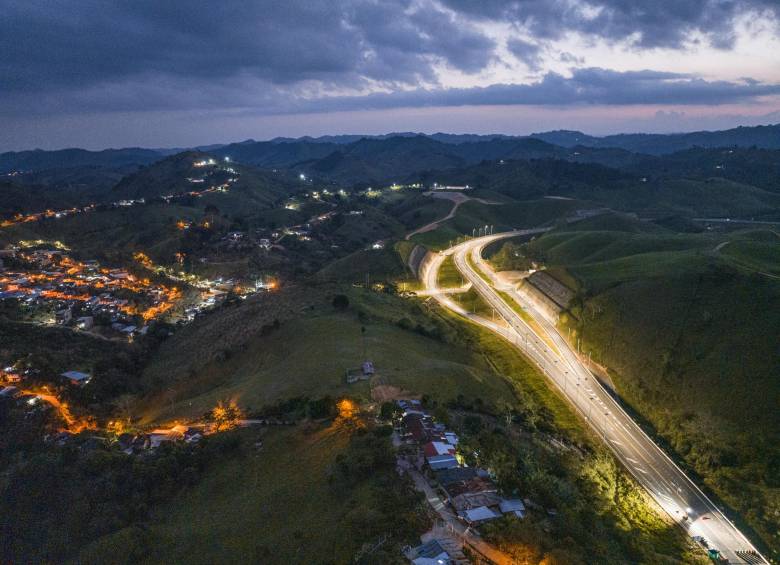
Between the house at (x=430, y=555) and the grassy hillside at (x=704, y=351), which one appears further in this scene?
the grassy hillside at (x=704, y=351)

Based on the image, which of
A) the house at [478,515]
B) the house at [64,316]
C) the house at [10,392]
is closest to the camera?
the house at [478,515]

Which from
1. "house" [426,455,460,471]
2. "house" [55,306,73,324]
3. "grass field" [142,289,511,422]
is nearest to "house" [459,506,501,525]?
"house" [426,455,460,471]

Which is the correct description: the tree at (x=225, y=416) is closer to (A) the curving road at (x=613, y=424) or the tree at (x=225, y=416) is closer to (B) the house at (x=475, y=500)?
(B) the house at (x=475, y=500)

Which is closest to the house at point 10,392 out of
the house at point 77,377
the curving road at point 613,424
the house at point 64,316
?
the house at point 77,377

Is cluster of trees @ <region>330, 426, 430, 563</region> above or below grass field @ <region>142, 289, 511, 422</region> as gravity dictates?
above

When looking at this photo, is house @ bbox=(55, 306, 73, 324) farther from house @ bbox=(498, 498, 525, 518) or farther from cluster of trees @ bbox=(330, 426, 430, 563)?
house @ bbox=(498, 498, 525, 518)

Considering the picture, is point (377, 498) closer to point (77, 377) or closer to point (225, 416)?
point (225, 416)
